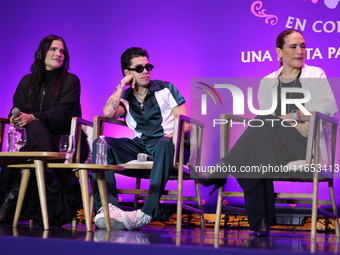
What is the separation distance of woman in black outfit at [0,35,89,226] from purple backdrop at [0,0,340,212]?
2.09 feet

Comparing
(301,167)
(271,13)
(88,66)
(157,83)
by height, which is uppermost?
(271,13)

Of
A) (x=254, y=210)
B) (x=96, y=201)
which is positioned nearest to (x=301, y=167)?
(x=254, y=210)

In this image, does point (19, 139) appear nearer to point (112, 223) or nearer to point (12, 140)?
point (12, 140)

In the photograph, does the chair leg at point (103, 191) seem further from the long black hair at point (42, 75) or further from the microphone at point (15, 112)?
the long black hair at point (42, 75)

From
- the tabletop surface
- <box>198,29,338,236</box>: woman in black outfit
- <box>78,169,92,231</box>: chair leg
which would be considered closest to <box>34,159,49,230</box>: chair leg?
the tabletop surface

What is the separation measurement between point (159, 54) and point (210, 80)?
0.48 m

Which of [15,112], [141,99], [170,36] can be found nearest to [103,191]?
[15,112]

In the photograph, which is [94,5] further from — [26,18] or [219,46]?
[219,46]

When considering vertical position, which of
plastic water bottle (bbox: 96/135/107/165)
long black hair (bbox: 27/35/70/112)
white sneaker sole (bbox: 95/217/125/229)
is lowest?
white sneaker sole (bbox: 95/217/125/229)

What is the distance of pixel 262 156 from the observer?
306 cm

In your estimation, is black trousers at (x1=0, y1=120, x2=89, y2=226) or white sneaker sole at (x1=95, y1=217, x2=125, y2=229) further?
black trousers at (x1=0, y1=120, x2=89, y2=226)

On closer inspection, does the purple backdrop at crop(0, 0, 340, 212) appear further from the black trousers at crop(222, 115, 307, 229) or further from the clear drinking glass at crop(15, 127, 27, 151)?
the clear drinking glass at crop(15, 127, 27, 151)

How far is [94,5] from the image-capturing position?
4828 millimetres

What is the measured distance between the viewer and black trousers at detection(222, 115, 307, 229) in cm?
294
